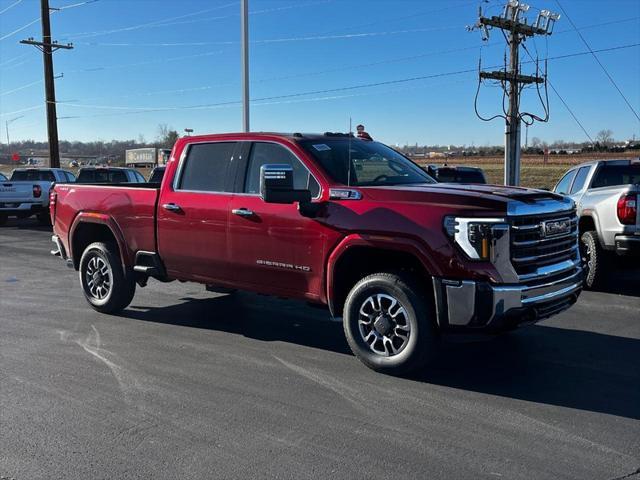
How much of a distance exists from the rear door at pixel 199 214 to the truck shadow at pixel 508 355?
31.6 inches

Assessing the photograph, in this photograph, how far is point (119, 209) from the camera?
743cm

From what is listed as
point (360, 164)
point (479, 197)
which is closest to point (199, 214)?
point (360, 164)

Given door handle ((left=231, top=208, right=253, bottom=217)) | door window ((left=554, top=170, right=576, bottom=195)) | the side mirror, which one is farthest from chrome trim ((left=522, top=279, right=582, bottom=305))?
door window ((left=554, top=170, right=576, bottom=195))

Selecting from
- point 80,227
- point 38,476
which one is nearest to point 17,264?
point 80,227

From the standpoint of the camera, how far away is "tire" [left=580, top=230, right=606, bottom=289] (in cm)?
905

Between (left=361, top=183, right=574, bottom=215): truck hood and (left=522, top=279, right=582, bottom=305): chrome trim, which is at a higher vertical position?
(left=361, top=183, right=574, bottom=215): truck hood

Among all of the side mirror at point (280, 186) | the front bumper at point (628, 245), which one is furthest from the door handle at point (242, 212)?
the front bumper at point (628, 245)

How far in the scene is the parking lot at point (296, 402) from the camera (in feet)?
12.5

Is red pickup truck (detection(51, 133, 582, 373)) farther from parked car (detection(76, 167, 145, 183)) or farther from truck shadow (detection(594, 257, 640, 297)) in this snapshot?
parked car (detection(76, 167, 145, 183))

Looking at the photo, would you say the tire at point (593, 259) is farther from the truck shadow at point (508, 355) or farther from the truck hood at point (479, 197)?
the truck hood at point (479, 197)

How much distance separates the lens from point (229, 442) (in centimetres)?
408

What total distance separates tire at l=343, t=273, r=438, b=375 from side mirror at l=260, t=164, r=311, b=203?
0.91m

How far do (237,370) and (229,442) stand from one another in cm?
152

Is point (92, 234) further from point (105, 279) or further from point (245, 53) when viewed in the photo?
point (245, 53)
